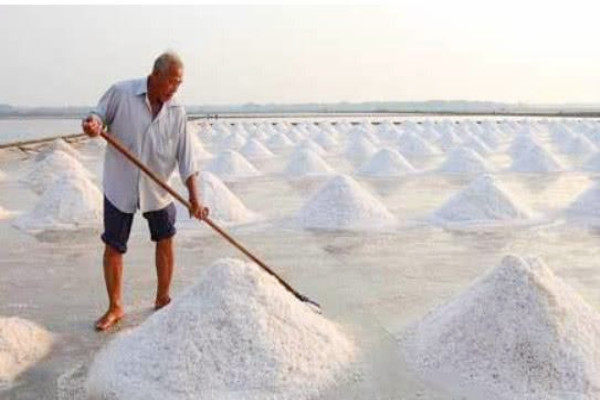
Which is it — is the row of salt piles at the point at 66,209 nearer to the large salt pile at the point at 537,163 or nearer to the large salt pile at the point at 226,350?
the large salt pile at the point at 226,350

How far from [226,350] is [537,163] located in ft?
27.2

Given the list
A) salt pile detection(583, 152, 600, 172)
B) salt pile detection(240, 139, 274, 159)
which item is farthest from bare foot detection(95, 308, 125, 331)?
salt pile detection(240, 139, 274, 159)

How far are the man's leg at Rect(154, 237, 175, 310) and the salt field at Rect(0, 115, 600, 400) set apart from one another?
0.08 meters

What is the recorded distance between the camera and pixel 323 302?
3.42m

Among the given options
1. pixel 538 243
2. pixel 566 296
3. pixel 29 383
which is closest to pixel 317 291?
pixel 566 296

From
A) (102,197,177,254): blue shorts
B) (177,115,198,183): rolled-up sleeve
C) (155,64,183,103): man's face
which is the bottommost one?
(102,197,177,254): blue shorts

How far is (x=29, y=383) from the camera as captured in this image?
95.0 inches

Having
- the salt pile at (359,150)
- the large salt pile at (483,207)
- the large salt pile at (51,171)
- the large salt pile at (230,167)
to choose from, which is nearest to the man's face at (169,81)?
the large salt pile at (483,207)

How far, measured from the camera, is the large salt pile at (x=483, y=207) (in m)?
5.64

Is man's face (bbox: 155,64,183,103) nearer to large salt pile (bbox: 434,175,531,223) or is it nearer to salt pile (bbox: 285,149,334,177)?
large salt pile (bbox: 434,175,531,223)

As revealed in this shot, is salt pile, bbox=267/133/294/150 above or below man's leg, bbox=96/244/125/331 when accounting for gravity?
below

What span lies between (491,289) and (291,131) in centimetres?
1704

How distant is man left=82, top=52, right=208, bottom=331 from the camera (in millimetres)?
2811

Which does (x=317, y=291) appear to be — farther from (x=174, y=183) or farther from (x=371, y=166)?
(x=371, y=166)
